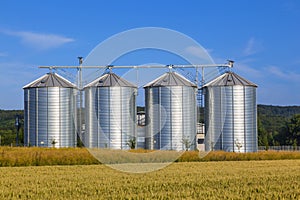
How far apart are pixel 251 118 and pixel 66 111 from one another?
21633 millimetres

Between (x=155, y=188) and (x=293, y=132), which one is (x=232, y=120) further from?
(x=293, y=132)

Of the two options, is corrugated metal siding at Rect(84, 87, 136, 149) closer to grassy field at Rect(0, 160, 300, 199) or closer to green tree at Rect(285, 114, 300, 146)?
grassy field at Rect(0, 160, 300, 199)

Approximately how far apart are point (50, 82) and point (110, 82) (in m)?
7.14

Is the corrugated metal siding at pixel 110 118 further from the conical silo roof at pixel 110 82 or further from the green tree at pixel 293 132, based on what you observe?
the green tree at pixel 293 132

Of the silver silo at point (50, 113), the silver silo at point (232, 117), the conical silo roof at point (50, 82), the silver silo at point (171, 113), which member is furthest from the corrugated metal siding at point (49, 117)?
the silver silo at point (232, 117)

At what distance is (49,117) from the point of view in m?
59.4

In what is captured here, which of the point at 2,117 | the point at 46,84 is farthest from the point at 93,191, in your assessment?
the point at 2,117

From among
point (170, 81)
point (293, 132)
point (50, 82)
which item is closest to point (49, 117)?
point (50, 82)

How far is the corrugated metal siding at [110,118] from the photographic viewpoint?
5844cm

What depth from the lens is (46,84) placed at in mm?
61375

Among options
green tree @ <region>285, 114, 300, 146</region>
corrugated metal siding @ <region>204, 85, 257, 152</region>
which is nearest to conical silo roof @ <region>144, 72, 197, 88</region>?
corrugated metal siding @ <region>204, 85, 257, 152</region>

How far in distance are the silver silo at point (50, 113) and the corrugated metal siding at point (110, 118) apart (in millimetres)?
2287

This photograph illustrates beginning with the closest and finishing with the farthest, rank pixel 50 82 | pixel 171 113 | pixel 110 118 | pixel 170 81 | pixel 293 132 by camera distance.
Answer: pixel 110 118 → pixel 171 113 → pixel 50 82 → pixel 170 81 → pixel 293 132

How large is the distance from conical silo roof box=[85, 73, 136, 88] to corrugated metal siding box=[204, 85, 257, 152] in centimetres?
1078
